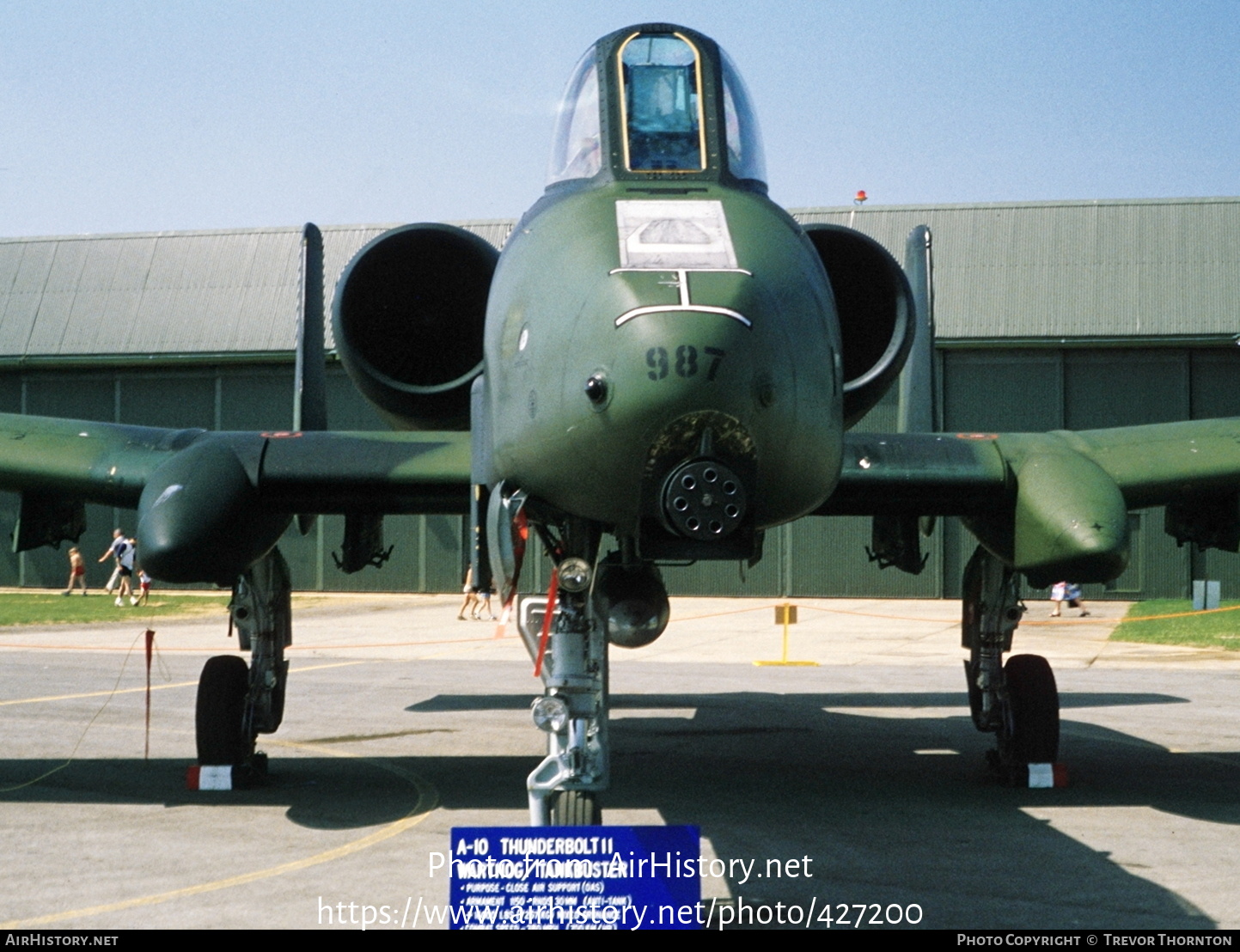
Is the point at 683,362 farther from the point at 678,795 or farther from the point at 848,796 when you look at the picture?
the point at 848,796

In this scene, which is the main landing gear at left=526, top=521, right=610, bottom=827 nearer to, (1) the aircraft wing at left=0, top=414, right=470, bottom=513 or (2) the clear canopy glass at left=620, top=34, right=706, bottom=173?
(2) the clear canopy glass at left=620, top=34, right=706, bottom=173

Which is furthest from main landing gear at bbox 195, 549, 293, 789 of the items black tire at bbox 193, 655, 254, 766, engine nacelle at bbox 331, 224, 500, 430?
engine nacelle at bbox 331, 224, 500, 430

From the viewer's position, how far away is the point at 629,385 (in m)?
5.36

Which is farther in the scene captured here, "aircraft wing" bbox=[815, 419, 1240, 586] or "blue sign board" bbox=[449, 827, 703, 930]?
"aircraft wing" bbox=[815, 419, 1240, 586]

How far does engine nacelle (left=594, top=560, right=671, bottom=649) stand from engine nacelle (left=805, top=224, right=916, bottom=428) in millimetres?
2209

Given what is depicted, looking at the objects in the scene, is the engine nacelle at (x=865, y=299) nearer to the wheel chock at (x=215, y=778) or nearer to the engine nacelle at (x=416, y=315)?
the engine nacelle at (x=416, y=315)

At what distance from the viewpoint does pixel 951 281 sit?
34750mm

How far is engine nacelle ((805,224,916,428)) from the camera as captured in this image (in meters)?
8.66

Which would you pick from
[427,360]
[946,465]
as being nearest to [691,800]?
[946,465]

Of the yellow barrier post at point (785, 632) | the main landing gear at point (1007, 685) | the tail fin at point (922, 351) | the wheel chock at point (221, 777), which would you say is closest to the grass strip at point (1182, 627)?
the yellow barrier post at point (785, 632)

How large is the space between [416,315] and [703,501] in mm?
4283

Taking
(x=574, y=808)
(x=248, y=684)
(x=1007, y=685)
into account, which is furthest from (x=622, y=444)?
(x=1007, y=685)

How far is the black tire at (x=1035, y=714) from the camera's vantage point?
9.82 metres

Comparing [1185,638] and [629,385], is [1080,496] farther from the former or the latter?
[1185,638]
